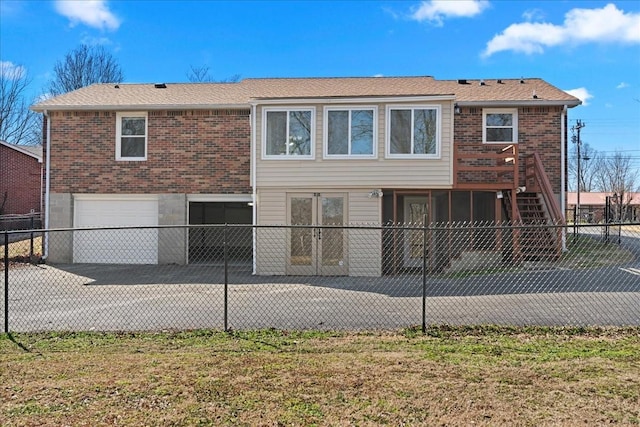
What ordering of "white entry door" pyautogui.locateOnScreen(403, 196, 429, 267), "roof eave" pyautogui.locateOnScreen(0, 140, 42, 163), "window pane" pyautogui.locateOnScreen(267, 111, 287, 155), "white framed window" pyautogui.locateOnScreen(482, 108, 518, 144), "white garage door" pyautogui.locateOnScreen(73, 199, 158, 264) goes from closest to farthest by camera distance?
1. "window pane" pyautogui.locateOnScreen(267, 111, 287, 155)
2. "white entry door" pyautogui.locateOnScreen(403, 196, 429, 267)
3. "white framed window" pyautogui.locateOnScreen(482, 108, 518, 144)
4. "white garage door" pyautogui.locateOnScreen(73, 199, 158, 264)
5. "roof eave" pyautogui.locateOnScreen(0, 140, 42, 163)

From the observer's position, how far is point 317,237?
502 inches

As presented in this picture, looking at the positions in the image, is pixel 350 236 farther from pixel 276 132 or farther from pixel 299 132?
pixel 276 132

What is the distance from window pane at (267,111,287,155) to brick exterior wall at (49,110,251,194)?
223 cm

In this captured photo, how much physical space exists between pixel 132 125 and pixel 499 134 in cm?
1256

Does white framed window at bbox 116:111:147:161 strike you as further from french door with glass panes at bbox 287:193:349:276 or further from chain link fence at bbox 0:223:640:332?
french door with glass panes at bbox 287:193:349:276

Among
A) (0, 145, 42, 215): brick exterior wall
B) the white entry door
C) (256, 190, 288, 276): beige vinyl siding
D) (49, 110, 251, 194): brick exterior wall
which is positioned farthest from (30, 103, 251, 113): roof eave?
(0, 145, 42, 215): brick exterior wall

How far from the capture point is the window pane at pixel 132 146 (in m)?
15.5

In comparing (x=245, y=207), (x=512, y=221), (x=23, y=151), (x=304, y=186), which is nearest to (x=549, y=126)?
(x=512, y=221)

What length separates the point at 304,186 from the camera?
12961 mm

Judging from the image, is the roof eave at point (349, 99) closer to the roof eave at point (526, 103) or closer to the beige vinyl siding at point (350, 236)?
the beige vinyl siding at point (350, 236)

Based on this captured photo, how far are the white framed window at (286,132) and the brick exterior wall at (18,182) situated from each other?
19126mm

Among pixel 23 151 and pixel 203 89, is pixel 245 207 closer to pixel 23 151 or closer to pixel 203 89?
pixel 203 89

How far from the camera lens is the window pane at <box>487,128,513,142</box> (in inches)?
592

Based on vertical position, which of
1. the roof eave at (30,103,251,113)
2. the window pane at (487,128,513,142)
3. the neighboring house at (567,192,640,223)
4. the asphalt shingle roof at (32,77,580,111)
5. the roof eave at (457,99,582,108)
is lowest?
the neighboring house at (567,192,640,223)
